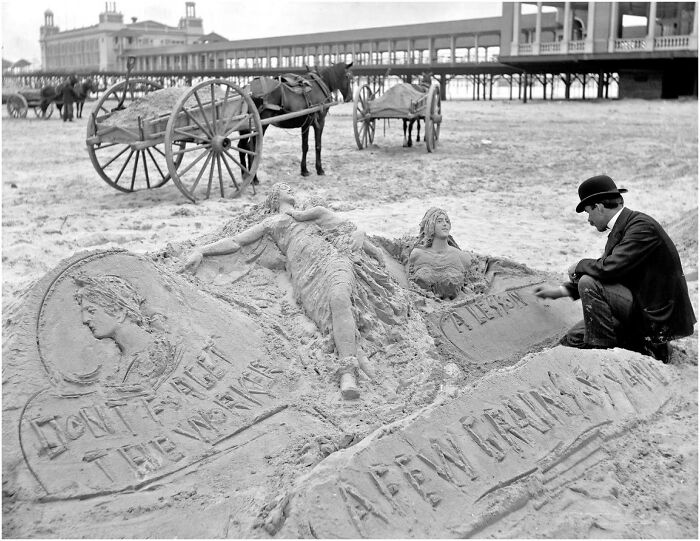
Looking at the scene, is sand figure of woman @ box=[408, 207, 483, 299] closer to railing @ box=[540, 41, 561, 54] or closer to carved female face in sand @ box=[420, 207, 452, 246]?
carved female face in sand @ box=[420, 207, 452, 246]

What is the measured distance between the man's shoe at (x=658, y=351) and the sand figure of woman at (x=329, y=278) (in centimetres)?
138

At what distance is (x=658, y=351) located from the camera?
405 centimetres

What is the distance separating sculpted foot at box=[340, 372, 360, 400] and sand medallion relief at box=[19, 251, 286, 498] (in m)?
0.30


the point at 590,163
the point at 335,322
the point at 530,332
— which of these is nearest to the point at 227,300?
the point at 335,322

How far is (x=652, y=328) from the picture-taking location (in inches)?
155

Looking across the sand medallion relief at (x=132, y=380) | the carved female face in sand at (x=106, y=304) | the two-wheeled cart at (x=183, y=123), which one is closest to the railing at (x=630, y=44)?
the two-wheeled cart at (x=183, y=123)

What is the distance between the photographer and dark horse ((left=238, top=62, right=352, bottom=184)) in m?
9.74

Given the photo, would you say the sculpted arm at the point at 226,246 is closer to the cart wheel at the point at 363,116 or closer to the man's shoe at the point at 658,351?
the man's shoe at the point at 658,351

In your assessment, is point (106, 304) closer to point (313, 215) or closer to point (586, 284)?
point (313, 215)

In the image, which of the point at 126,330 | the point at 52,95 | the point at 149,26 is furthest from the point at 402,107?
the point at 149,26

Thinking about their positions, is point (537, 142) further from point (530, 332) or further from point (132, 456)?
point (132, 456)

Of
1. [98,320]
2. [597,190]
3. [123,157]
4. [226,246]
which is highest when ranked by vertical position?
[597,190]

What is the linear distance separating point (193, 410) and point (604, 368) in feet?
6.52

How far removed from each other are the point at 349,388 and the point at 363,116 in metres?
11.0
